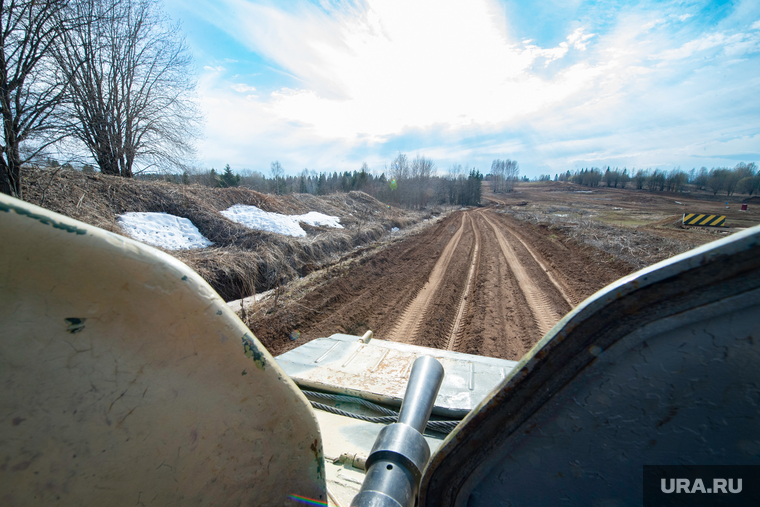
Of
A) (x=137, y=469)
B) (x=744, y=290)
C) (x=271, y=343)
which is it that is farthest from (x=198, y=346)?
(x=271, y=343)

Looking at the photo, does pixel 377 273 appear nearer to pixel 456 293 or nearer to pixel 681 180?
pixel 456 293

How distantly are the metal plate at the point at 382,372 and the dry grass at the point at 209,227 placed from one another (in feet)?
18.6

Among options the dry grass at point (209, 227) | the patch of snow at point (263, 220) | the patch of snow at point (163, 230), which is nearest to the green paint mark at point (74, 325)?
the dry grass at point (209, 227)

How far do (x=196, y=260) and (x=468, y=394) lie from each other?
25.0 feet

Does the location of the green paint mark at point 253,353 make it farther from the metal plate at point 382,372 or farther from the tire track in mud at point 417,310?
the tire track in mud at point 417,310

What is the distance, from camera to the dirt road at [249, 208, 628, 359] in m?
5.98

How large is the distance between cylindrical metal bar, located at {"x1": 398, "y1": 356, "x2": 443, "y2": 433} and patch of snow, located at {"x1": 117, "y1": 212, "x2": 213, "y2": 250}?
9488 millimetres

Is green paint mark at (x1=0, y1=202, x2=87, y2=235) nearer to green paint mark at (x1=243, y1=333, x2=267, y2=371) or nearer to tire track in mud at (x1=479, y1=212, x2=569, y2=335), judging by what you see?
green paint mark at (x1=243, y1=333, x2=267, y2=371)

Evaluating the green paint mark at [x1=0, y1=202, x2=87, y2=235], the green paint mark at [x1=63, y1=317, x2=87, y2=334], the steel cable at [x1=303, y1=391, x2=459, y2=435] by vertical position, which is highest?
the green paint mark at [x1=0, y1=202, x2=87, y2=235]

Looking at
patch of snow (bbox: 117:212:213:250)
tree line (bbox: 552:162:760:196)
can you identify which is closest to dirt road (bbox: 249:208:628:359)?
patch of snow (bbox: 117:212:213:250)

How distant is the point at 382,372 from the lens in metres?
2.57

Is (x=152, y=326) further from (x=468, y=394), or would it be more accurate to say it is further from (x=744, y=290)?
(x=468, y=394)

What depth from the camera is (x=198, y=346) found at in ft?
2.64

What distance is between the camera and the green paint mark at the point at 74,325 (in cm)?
62
